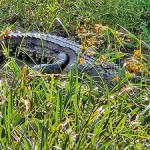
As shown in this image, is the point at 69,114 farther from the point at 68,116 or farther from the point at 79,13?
the point at 79,13

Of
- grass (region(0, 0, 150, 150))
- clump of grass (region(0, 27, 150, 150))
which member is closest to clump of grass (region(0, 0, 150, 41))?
grass (region(0, 0, 150, 150))

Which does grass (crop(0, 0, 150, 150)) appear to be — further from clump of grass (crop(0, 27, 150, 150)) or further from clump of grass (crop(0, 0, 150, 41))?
clump of grass (crop(0, 0, 150, 41))

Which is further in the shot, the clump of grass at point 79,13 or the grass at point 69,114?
the clump of grass at point 79,13

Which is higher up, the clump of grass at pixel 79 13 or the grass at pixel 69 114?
the grass at pixel 69 114

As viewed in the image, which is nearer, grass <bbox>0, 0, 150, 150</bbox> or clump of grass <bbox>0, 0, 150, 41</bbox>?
grass <bbox>0, 0, 150, 150</bbox>

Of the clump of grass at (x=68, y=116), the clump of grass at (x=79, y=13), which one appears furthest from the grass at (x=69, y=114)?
the clump of grass at (x=79, y=13)

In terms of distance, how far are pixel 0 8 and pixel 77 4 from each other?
0.84 m

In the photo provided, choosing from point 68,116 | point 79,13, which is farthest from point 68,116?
point 79,13

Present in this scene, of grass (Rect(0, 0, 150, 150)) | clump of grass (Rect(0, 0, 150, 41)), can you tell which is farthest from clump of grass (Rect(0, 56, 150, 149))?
clump of grass (Rect(0, 0, 150, 41))

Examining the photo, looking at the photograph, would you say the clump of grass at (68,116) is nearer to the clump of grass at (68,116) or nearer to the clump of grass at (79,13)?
the clump of grass at (68,116)

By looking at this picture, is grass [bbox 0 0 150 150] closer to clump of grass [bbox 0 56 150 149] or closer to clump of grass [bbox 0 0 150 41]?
clump of grass [bbox 0 56 150 149]

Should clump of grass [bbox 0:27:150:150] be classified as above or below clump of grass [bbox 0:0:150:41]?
above

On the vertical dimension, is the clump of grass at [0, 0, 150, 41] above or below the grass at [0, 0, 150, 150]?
below

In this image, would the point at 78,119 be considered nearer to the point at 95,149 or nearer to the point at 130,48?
the point at 95,149
